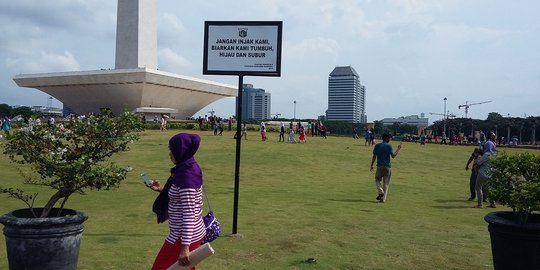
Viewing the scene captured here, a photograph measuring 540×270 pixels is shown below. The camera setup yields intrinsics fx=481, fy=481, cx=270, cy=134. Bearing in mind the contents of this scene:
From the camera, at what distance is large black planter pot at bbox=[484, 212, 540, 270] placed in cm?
475

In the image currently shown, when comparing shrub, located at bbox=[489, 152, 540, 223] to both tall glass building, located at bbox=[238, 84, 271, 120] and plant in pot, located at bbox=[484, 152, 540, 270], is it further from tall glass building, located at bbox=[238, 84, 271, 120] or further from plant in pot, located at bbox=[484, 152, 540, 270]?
tall glass building, located at bbox=[238, 84, 271, 120]

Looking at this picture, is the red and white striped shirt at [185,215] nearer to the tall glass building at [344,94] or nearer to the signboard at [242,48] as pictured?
the signboard at [242,48]

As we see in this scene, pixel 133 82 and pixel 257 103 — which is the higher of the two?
pixel 257 103

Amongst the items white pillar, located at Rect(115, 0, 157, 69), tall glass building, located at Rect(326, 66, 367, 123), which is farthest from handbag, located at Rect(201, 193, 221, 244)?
tall glass building, located at Rect(326, 66, 367, 123)

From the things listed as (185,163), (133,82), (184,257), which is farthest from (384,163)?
(133,82)

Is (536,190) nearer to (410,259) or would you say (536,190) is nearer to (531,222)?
(531,222)

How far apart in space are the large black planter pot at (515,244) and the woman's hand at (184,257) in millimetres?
3163

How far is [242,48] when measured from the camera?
730cm

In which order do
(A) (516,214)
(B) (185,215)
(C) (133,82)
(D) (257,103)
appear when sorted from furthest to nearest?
(D) (257,103) → (C) (133,82) → (A) (516,214) → (B) (185,215)

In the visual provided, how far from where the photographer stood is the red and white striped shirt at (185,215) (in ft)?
12.6

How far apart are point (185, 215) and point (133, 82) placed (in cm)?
4651

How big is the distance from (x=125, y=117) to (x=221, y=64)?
2.31m

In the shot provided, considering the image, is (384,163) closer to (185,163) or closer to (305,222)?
(305,222)

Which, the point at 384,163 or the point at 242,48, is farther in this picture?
the point at 384,163
